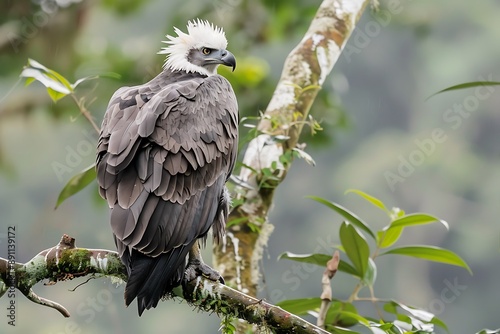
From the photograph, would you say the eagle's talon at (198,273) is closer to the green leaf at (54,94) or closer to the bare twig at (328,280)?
the bare twig at (328,280)

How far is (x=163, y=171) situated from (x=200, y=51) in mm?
1223

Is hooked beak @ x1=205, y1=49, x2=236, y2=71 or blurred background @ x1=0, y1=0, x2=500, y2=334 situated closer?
hooked beak @ x1=205, y1=49, x2=236, y2=71

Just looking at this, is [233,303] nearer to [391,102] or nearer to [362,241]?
[362,241]

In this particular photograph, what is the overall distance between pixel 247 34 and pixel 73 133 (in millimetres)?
9093

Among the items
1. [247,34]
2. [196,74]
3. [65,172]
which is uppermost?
[247,34]

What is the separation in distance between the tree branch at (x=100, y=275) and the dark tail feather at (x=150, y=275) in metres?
0.13

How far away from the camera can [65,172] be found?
46.1 feet

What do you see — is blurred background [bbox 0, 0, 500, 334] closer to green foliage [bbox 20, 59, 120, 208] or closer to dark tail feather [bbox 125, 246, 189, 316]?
green foliage [bbox 20, 59, 120, 208]

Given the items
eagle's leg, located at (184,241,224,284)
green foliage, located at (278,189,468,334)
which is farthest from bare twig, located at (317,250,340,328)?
eagle's leg, located at (184,241,224,284)

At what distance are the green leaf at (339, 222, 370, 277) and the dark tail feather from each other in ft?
3.03

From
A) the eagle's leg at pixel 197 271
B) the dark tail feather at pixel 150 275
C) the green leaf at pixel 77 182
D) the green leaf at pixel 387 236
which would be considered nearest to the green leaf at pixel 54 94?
the green leaf at pixel 77 182

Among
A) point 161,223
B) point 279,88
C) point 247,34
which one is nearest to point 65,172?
point 247,34

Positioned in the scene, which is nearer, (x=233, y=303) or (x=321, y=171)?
(x=233, y=303)

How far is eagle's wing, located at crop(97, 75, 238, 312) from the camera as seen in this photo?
3.03 metres
